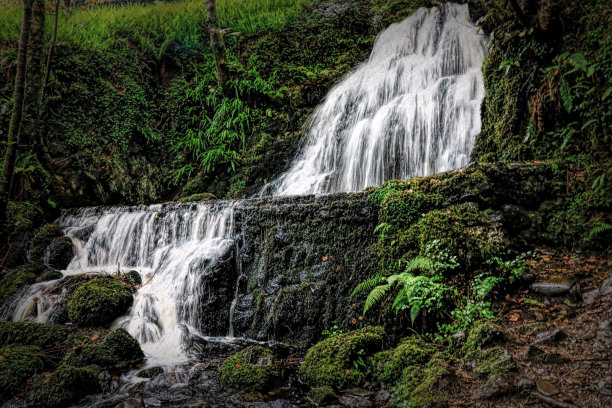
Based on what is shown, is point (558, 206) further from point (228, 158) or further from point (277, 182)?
point (228, 158)

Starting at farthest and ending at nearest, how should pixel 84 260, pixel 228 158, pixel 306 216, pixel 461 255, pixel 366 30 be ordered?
pixel 366 30 → pixel 228 158 → pixel 84 260 → pixel 306 216 → pixel 461 255

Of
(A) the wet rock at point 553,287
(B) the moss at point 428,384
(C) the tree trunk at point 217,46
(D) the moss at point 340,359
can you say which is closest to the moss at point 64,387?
(D) the moss at point 340,359

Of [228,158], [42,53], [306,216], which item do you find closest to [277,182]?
[228,158]

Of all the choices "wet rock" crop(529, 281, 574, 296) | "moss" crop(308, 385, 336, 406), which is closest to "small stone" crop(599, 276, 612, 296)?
"wet rock" crop(529, 281, 574, 296)

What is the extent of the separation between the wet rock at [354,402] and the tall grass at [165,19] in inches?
591

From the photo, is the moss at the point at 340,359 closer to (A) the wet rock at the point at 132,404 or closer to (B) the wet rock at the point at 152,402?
(B) the wet rock at the point at 152,402

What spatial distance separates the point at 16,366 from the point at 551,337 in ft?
20.2

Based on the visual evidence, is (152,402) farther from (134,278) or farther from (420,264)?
(134,278)

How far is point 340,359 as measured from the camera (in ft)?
12.1

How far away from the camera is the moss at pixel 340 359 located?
Result: 3.54m

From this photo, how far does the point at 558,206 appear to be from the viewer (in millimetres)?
4098

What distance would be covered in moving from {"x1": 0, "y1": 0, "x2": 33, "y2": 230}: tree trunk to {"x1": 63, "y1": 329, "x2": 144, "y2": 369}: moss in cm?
569

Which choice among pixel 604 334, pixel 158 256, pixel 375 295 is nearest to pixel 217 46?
pixel 158 256

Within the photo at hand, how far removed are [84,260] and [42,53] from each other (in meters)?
6.65
